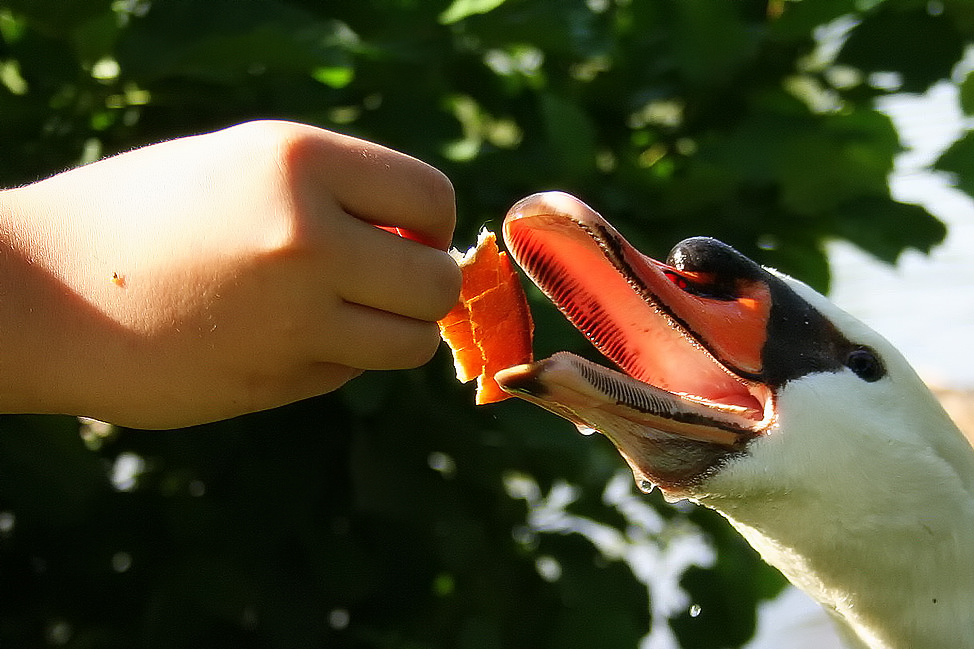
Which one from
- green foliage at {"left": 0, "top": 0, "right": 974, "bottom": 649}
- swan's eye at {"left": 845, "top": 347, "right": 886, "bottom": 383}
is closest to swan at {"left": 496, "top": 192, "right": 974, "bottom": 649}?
swan's eye at {"left": 845, "top": 347, "right": 886, "bottom": 383}

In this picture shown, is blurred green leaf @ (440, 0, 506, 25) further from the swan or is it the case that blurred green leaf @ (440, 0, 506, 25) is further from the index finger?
the index finger

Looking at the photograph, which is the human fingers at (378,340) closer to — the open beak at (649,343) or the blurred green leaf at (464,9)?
the open beak at (649,343)

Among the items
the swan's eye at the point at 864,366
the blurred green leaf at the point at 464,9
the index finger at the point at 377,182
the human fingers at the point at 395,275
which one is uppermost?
the index finger at the point at 377,182

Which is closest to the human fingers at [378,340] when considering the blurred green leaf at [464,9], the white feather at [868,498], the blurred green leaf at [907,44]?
the white feather at [868,498]

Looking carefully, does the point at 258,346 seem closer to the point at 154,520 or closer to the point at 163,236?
the point at 163,236

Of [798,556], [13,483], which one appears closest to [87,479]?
[13,483]

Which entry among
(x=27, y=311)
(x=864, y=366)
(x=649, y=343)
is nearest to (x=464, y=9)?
(x=649, y=343)
